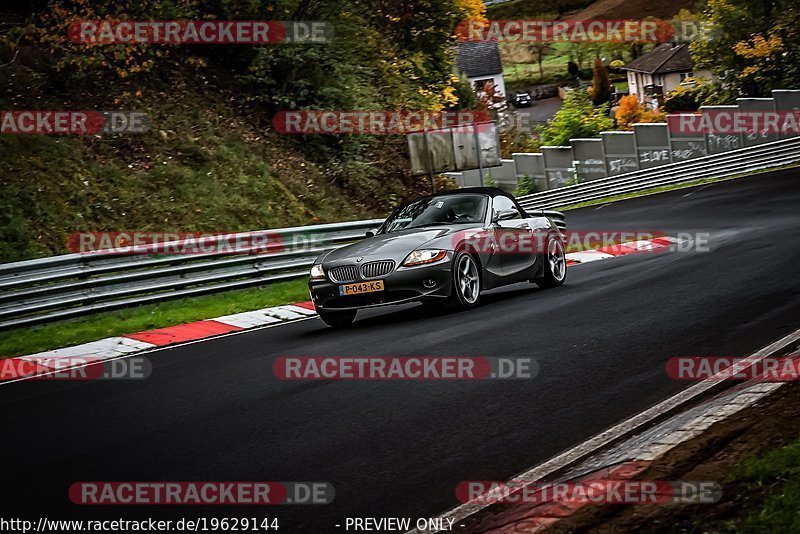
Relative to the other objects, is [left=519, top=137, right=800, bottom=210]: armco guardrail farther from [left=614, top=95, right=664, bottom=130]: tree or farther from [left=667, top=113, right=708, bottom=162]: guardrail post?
[left=614, top=95, right=664, bottom=130]: tree

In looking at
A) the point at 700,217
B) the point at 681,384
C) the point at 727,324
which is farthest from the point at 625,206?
the point at 681,384

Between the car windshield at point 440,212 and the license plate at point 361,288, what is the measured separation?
147 cm

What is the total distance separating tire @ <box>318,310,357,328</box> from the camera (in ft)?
39.2

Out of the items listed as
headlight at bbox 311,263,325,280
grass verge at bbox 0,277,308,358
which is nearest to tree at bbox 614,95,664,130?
grass verge at bbox 0,277,308,358

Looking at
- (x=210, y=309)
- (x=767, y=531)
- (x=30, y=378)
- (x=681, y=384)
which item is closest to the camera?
(x=767, y=531)

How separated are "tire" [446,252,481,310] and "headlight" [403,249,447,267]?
231mm

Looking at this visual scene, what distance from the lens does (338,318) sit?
12.1m

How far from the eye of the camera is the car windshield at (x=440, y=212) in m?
12.6

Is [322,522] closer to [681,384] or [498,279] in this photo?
[681,384]

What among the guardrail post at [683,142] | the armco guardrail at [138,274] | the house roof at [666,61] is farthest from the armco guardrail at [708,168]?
the house roof at [666,61]

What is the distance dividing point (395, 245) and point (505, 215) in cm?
192

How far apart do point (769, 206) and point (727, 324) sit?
1730 cm

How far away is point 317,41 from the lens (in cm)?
2761

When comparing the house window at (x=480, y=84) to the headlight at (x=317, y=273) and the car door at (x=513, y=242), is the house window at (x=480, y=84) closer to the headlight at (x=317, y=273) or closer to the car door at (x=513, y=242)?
the car door at (x=513, y=242)
